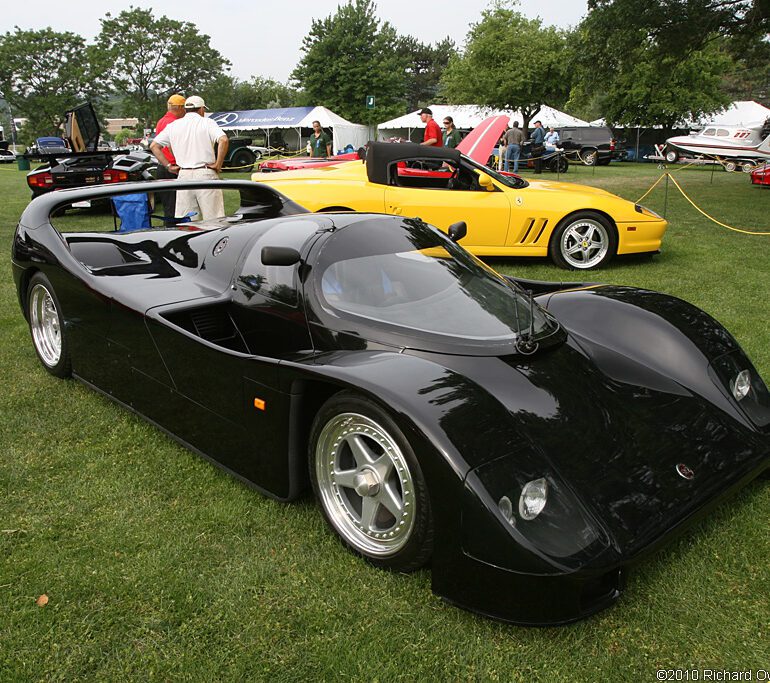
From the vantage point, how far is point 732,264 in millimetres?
7656

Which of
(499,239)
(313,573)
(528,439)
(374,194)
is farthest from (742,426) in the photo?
(374,194)

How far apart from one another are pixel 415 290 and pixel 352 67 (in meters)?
48.4

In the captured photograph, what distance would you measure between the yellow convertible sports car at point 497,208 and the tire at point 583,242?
1 centimetres

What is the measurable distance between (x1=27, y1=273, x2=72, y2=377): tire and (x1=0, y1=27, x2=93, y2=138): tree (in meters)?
57.1

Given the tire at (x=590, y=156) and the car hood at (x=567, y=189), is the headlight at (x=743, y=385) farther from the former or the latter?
the tire at (x=590, y=156)

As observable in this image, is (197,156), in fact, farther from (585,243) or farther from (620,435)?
(620,435)

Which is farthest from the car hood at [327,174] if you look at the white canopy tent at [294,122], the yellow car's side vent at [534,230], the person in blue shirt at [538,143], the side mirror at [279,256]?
the white canopy tent at [294,122]

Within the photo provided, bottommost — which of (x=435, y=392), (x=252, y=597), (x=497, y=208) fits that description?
(x=252, y=597)

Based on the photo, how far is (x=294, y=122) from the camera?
3228cm

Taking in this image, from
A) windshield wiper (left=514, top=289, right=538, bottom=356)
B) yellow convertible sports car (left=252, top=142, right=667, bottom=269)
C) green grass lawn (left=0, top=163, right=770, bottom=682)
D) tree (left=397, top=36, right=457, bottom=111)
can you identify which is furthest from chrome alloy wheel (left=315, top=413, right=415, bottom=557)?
tree (left=397, top=36, right=457, bottom=111)

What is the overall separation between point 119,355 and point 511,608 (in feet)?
8.10

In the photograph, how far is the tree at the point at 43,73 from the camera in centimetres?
5344

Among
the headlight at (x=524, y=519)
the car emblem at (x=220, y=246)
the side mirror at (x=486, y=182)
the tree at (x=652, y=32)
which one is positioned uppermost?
the tree at (x=652, y=32)

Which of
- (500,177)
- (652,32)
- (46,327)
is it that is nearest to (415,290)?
(46,327)
